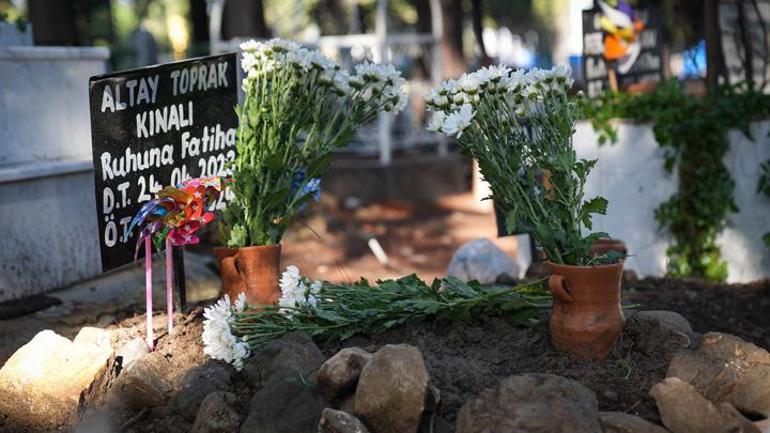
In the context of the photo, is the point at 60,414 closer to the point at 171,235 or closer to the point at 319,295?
the point at 171,235

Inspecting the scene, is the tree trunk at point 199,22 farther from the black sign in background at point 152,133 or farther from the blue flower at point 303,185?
the blue flower at point 303,185

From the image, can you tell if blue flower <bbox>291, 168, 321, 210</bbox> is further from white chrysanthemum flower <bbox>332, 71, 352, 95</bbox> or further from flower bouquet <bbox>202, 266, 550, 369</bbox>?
flower bouquet <bbox>202, 266, 550, 369</bbox>

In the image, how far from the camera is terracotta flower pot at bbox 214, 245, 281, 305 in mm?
4478

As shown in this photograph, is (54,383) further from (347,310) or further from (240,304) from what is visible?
(347,310)

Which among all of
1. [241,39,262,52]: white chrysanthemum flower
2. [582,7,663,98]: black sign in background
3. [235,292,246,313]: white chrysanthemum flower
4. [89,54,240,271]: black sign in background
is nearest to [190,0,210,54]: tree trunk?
[582,7,663,98]: black sign in background

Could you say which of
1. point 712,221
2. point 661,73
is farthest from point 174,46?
point 712,221

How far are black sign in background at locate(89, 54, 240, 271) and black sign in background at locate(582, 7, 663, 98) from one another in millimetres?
3568

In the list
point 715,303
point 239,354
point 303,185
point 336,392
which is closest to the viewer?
point 336,392

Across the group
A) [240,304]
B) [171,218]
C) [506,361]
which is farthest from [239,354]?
[506,361]

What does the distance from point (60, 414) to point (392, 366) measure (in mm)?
1464

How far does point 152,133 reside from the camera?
4.76m

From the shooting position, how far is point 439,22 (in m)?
14.8

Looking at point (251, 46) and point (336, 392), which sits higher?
point (251, 46)

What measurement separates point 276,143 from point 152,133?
23.7 inches
